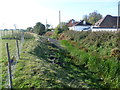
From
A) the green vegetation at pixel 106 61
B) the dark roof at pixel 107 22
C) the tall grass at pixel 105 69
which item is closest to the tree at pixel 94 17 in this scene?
the dark roof at pixel 107 22

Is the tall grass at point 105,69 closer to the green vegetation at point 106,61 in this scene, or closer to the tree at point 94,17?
the green vegetation at point 106,61

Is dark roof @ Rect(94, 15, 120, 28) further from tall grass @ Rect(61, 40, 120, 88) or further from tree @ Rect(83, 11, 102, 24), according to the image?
tall grass @ Rect(61, 40, 120, 88)

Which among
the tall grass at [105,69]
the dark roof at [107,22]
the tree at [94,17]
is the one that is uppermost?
the tree at [94,17]

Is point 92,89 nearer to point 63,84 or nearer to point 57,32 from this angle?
point 63,84

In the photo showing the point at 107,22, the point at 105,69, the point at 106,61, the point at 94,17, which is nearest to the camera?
the point at 105,69

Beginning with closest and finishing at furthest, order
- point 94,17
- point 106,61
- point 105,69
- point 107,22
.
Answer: point 105,69
point 106,61
point 107,22
point 94,17

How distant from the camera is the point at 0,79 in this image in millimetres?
4980

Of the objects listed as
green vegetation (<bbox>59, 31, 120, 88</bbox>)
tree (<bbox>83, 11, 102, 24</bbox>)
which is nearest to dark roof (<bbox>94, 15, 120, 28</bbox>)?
tree (<bbox>83, 11, 102, 24</bbox>)

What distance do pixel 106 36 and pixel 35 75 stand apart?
10.1 meters

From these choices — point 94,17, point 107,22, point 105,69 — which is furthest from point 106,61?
point 94,17

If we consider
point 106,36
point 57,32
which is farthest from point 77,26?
point 106,36

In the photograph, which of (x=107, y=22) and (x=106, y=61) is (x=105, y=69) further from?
(x=107, y=22)

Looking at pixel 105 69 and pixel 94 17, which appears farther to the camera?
pixel 94 17

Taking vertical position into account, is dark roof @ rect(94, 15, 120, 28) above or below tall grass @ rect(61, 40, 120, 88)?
above
